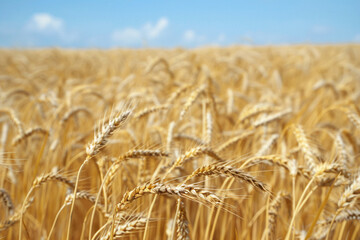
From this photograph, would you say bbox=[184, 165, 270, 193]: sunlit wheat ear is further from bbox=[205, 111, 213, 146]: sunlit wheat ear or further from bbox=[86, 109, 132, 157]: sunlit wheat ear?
bbox=[205, 111, 213, 146]: sunlit wheat ear

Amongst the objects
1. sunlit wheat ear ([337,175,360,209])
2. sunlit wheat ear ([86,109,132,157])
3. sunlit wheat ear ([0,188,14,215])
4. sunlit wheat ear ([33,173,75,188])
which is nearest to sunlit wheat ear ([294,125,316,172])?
sunlit wheat ear ([337,175,360,209])

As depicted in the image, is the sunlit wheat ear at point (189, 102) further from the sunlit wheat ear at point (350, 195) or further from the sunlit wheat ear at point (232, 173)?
the sunlit wheat ear at point (350, 195)

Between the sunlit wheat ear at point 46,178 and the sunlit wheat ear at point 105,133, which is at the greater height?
the sunlit wheat ear at point 105,133

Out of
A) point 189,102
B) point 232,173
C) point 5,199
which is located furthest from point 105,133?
point 189,102

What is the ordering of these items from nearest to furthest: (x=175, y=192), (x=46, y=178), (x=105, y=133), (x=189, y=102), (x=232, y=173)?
(x=175, y=192) → (x=232, y=173) → (x=105, y=133) → (x=46, y=178) → (x=189, y=102)

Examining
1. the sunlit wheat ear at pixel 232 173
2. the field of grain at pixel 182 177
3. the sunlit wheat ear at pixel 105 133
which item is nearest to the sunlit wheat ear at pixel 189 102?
the field of grain at pixel 182 177

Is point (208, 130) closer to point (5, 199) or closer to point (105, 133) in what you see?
point (105, 133)

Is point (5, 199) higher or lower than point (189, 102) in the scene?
lower

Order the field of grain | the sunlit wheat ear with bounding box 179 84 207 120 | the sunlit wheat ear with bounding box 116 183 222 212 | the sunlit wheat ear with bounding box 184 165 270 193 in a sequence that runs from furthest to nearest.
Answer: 1. the sunlit wheat ear with bounding box 179 84 207 120
2. the field of grain
3. the sunlit wheat ear with bounding box 184 165 270 193
4. the sunlit wheat ear with bounding box 116 183 222 212

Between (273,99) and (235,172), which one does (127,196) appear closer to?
(235,172)

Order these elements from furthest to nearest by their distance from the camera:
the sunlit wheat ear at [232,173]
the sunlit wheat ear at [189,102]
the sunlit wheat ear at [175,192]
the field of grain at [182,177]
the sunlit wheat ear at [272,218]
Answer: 1. the sunlit wheat ear at [189,102]
2. the sunlit wheat ear at [272,218]
3. the field of grain at [182,177]
4. the sunlit wheat ear at [232,173]
5. the sunlit wheat ear at [175,192]

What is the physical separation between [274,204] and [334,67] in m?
7.86

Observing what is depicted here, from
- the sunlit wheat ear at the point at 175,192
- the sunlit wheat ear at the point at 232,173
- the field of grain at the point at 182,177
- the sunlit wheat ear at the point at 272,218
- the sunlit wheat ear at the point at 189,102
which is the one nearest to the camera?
the sunlit wheat ear at the point at 175,192

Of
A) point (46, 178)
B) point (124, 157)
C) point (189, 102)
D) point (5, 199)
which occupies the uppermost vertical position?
point (189, 102)
